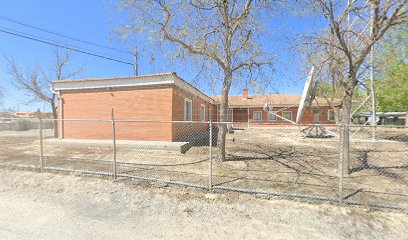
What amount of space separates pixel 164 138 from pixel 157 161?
266 cm

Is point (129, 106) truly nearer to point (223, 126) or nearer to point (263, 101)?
point (223, 126)

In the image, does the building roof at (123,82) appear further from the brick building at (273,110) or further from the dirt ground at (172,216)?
the brick building at (273,110)

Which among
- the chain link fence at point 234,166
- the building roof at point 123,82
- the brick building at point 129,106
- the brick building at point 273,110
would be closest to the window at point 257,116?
the brick building at point 273,110

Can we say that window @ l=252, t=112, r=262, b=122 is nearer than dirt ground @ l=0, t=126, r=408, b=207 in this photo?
No

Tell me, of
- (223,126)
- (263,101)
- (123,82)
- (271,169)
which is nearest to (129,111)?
(123,82)

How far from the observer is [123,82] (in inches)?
398

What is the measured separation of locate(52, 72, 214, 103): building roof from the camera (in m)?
9.44

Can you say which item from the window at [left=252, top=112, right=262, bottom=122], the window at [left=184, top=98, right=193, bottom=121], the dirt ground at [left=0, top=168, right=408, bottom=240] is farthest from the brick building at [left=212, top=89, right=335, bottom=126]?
the dirt ground at [left=0, top=168, right=408, bottom=240]

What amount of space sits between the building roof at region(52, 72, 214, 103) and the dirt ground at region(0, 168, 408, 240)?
5870 millimetres

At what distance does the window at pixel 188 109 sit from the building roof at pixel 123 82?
756 millimetres

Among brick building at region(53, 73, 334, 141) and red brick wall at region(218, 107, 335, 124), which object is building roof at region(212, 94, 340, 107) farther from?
brick building at region(53, 73, 334, 141)

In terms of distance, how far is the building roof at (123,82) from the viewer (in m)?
9.44

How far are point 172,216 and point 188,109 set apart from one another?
9132mm

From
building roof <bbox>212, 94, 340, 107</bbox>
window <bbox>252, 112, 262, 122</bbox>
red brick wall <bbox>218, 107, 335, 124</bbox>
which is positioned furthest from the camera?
window <bbox>252, 112, 262, 122</bbox>
